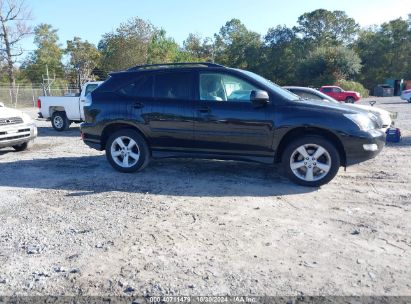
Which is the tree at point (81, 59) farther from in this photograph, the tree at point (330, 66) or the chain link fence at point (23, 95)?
the tree at point (330, 66)

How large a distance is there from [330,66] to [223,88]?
45547mm

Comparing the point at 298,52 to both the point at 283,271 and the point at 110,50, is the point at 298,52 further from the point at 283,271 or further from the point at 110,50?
the point at 283,271

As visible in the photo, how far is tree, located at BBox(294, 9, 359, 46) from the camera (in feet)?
219

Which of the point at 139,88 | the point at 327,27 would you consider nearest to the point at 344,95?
the point at 139,88

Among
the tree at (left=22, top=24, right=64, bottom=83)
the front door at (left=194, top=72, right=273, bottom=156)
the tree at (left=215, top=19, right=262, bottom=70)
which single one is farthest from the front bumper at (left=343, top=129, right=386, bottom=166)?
the tree at (left=215, top=19, right=262, bottom=70)

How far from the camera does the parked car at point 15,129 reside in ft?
28.8

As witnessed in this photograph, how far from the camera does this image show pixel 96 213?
4777 mm

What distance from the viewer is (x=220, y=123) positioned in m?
6.15

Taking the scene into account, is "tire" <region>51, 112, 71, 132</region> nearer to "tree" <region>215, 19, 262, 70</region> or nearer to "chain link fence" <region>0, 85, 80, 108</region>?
"chain link fence" <region>0, 85, 80, 108</region>

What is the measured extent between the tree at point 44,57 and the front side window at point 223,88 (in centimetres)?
5076

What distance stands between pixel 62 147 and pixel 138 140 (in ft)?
14.0

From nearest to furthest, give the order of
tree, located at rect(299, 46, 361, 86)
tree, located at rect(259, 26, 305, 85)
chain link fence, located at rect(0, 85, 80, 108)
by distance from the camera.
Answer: chain link fence, located at rect(0, 85, 80, 108)
tree, located at rect(299, 46, 361, 86)
tree, located at rect(259, 26, 305, 85)

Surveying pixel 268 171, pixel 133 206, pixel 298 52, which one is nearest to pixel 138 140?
pixel 133 206

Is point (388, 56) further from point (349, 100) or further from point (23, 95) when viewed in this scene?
point (23, 95)
